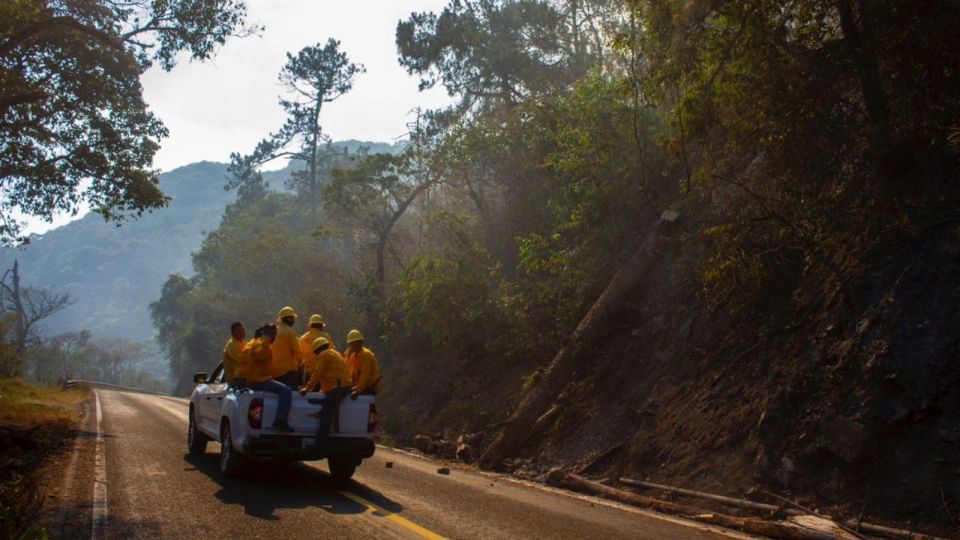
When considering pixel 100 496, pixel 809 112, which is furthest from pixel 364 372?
pixel 809 112

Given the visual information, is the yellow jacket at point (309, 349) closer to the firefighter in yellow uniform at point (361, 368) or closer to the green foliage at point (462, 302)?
the firefighter in yellow uniform at point (361, 368)

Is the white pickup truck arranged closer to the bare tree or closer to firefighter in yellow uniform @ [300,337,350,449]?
firefighter in yellow uniform @ [300,337,350,449]

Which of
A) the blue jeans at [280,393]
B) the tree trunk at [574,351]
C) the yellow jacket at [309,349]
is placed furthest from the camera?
the tree trunk at [574,351]

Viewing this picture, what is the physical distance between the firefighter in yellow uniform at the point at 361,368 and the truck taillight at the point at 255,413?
4.20 ft

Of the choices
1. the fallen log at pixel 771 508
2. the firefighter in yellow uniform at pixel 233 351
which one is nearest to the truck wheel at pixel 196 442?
the firefighter in yellow uniform at pixel 233 351

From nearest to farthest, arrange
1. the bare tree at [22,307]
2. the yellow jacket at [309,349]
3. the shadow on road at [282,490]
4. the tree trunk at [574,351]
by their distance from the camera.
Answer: the shadow on road at [282,490] < the yellow jacket at [309,349] < the tree trunk at [574,351] < the bare tree at [22,307]

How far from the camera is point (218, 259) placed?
70.6 metres

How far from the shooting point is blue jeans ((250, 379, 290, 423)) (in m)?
8.85

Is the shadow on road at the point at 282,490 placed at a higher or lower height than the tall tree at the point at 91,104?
lower

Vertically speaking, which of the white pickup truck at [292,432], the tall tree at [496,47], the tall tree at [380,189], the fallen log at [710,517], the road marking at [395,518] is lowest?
the road marking at [395,518]

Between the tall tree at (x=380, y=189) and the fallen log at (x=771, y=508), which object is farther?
the tall tree at (x=380, y=189)

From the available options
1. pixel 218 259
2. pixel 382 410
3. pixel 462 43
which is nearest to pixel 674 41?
pixel 382 410

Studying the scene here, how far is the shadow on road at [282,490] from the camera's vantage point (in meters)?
7.66

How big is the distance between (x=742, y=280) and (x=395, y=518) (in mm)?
6609
